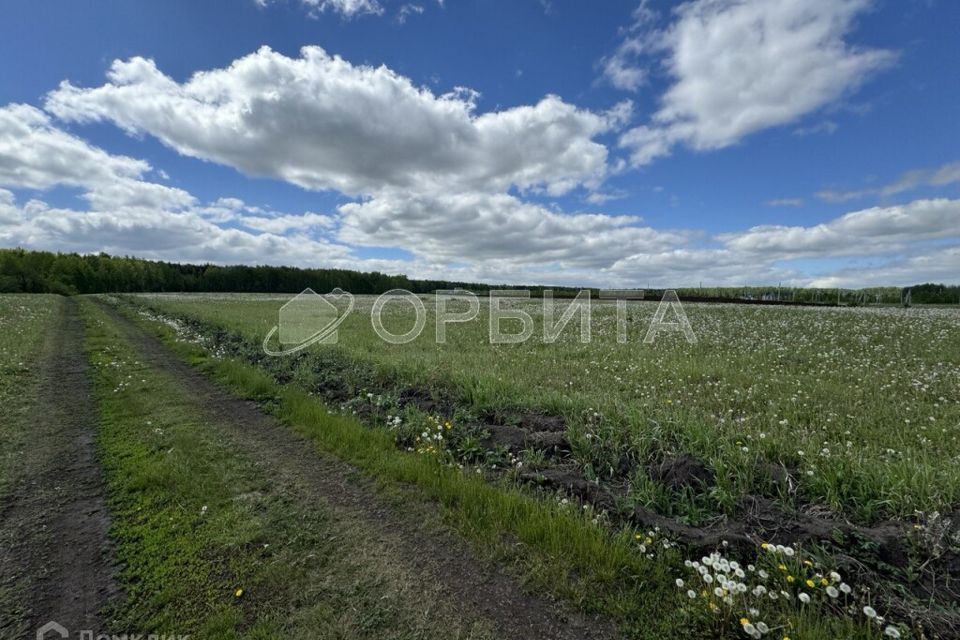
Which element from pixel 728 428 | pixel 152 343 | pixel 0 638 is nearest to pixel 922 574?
pixel 728 428

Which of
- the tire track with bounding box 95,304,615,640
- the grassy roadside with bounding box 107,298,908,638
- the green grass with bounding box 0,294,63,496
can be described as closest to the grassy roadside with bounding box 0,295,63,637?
the green grass with bounding box 0,294,63,496

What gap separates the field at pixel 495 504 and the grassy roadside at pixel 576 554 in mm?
23

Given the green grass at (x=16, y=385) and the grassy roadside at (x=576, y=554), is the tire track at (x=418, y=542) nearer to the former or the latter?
the grassy roadside at (x=576, y=554)

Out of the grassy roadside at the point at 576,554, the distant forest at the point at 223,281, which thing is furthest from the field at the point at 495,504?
the distant forest at the point at 223,281

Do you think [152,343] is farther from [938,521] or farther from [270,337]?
[938,521]

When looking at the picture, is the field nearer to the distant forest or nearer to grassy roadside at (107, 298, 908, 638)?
grassy roadside at (107, 298, 908, 638)

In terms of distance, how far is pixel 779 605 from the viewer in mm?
3221

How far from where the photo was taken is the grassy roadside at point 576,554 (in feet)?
10.1

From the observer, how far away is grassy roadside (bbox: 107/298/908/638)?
307 centimetres

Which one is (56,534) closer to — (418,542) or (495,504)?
(418,542)

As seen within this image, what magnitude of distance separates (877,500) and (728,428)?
2179 millimetres

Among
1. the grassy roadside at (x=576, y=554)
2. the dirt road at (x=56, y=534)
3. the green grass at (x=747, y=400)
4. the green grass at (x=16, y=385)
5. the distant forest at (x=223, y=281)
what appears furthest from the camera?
the distant forest at (x=223, y=281)

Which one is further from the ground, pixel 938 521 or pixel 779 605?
pixel 938 521

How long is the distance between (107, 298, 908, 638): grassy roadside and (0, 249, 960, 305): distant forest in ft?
195
